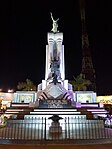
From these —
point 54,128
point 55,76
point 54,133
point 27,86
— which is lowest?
point 54,133

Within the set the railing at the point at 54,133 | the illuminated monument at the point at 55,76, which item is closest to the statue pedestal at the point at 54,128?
the railing at the point at 54,133

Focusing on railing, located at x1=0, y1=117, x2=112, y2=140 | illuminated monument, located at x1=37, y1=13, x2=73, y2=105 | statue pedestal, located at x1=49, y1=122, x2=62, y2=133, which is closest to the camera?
railing, located at x1=0, y1=117, x2=112, y2=140

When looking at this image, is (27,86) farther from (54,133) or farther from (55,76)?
(54,133)

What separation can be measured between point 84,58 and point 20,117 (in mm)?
50732

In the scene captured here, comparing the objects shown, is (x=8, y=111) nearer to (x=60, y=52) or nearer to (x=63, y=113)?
(x=63, y=113)

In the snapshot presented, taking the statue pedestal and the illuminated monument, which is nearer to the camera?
the statue pedestal

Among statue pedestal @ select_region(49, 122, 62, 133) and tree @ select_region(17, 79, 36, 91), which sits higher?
tree @ select_region(17, 79, 36, 91)

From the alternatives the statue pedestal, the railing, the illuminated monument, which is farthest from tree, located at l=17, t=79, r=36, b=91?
the statue pedestal

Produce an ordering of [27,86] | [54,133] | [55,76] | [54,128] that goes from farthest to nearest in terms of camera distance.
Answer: [27,86] < [55,76] < [54,128] < [54,133]

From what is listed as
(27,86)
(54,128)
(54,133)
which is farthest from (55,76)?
(54,133)

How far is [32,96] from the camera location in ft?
126

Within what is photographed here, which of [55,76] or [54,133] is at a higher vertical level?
[55,76]

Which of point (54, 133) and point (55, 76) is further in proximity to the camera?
point (55, 76)

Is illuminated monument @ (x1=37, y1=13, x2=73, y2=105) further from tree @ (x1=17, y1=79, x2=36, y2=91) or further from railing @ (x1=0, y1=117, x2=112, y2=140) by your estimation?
railing @ (x1=0, y1=117, x2=112, y2=140)
